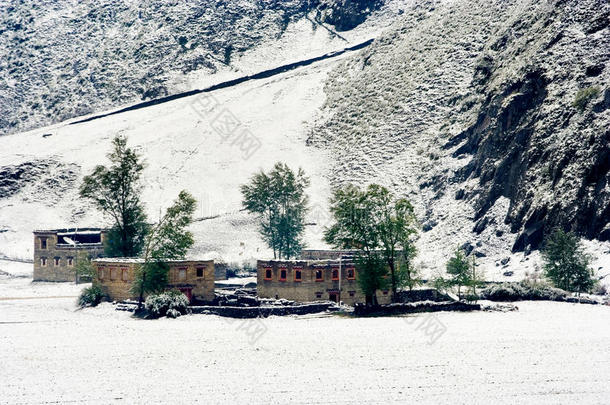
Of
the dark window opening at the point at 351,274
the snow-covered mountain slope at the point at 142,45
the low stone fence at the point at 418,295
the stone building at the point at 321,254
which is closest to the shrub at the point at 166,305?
the dark window opening at the point at 351,274

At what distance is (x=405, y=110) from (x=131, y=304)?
7225 centimetres

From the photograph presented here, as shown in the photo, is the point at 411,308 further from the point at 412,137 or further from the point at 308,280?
the point at 412,137

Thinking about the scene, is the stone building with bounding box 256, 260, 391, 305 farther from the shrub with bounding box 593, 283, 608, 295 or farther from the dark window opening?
the shrub with bounding box 593, 283, 608, 295

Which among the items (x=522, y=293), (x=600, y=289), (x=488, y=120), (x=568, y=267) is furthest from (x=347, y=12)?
(x=522, y=293)

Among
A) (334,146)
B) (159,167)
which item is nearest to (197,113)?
(159,167)

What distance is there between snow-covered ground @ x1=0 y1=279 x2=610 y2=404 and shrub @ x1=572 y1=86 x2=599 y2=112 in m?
31.6

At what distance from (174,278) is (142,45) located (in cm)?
13035

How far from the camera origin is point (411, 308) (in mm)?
47906

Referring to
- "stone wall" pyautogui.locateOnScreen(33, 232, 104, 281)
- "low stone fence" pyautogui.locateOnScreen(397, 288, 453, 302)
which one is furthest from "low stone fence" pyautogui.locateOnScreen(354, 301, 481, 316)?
"stone wall" pyautogui.locateOnScreen(33, 232, 104, 281)

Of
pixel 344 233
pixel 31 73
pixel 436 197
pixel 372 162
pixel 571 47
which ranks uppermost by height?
pixel 31 73

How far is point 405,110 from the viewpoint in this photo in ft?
378

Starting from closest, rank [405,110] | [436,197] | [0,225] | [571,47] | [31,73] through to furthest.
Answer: [571,47] → [436,197] → [0,225] → [405,110] → [31,73]

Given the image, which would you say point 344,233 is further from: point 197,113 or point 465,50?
point 197,113

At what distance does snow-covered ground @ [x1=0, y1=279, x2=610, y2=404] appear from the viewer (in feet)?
93.0
